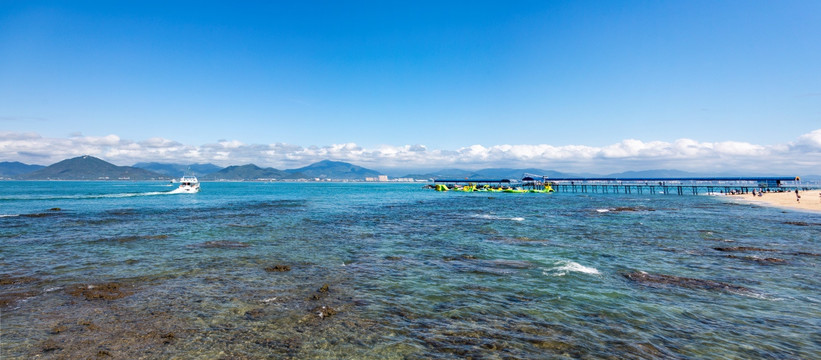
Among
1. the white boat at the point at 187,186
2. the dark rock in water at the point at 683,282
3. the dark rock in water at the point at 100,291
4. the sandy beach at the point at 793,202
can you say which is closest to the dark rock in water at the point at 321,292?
the dark rock in water at the point at 100,291

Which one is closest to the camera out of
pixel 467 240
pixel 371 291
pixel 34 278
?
pixel 371 291

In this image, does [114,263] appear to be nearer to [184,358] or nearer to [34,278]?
[34,278]

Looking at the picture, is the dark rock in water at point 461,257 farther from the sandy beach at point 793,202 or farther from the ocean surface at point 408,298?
the sandy beach at point 793,202

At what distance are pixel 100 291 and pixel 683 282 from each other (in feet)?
68.1

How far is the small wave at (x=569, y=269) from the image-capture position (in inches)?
586

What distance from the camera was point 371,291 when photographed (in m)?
12.4

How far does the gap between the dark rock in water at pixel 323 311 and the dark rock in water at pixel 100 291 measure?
21.7 feet

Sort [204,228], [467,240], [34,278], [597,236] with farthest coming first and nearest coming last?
1. [204,228]
2. [597,236]
3. [467,240]
4. [34,278]

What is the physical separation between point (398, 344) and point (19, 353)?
26.0ft

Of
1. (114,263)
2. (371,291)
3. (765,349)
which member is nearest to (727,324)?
(765,349)

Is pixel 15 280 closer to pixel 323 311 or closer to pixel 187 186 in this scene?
pixel 323 311

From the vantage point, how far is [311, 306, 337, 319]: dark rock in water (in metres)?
10.0

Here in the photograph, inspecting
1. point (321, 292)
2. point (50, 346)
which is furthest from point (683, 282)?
point (50, 346)

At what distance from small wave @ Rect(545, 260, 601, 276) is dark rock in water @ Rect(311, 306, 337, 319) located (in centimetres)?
908
